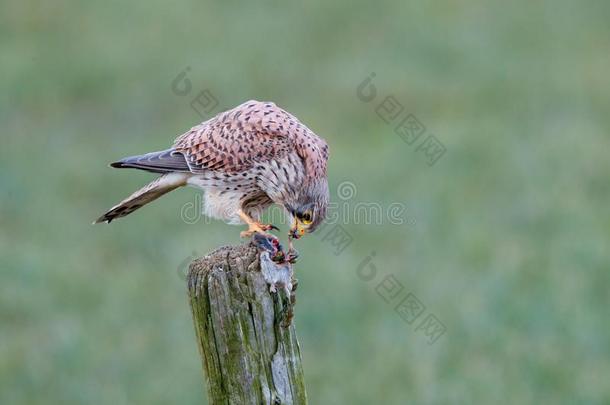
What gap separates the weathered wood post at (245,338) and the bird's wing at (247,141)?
1356mm

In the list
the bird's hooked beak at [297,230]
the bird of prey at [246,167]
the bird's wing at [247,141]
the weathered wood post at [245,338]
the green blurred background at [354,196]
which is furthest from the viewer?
the green blurred background at [354,196]

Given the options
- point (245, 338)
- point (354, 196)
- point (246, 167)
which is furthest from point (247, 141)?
point (354, 196)

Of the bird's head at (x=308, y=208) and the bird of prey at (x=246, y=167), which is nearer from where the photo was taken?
the bird's head at (x=308, y=208)

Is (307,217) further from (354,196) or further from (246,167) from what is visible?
(354,196)

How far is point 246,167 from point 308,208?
0.51 meters

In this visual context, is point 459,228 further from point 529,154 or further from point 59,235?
→ point 59,235

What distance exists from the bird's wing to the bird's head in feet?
0.66

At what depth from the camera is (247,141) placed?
5016mm

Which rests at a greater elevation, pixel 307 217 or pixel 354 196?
pixel 354 196

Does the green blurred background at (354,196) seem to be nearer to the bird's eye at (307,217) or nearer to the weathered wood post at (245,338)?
the bird's eye at (307,217)

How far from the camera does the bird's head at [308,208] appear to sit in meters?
4.63

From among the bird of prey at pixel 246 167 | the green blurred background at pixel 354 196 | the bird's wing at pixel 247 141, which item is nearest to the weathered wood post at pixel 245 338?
the bird of prey at pixel 246 167

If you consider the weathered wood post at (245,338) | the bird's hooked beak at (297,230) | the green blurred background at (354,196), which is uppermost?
the green blurred background at (354,196)

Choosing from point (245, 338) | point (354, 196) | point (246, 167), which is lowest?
point (245, 338)
